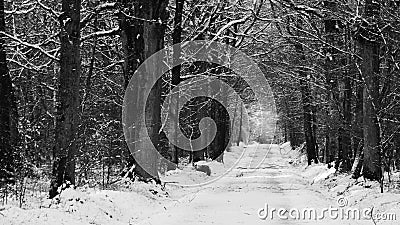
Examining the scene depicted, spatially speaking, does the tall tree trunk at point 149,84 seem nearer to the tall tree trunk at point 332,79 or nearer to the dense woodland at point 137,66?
the dense woodland at point 137,66

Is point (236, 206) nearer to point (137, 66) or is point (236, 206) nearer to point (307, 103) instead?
point (137, 66)

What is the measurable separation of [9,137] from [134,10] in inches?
235

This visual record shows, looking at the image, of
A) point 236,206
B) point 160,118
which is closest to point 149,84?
point 160,118

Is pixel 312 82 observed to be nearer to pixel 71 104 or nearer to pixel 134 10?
pixel 134 10

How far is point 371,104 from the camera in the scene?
1802cm

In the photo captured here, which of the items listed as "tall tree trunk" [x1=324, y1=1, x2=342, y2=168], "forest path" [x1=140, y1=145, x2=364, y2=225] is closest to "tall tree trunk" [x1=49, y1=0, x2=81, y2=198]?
"forest path" [x1=140, y1=145, x2=364, y2=225]

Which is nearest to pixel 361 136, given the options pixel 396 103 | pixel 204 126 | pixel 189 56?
pixel 396 103

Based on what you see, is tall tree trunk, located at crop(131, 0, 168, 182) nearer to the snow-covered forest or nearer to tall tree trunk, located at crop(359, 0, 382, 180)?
the snow-covered forest

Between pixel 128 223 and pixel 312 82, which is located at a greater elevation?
pixel 312 82

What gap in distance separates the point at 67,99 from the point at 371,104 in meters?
10.1

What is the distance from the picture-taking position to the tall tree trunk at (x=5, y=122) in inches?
672

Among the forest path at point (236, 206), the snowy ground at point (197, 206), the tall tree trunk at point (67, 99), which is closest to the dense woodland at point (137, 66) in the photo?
the tall tree trunk at point (67, 99)

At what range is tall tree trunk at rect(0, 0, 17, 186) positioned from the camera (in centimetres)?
1706

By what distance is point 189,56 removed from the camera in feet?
81.0
